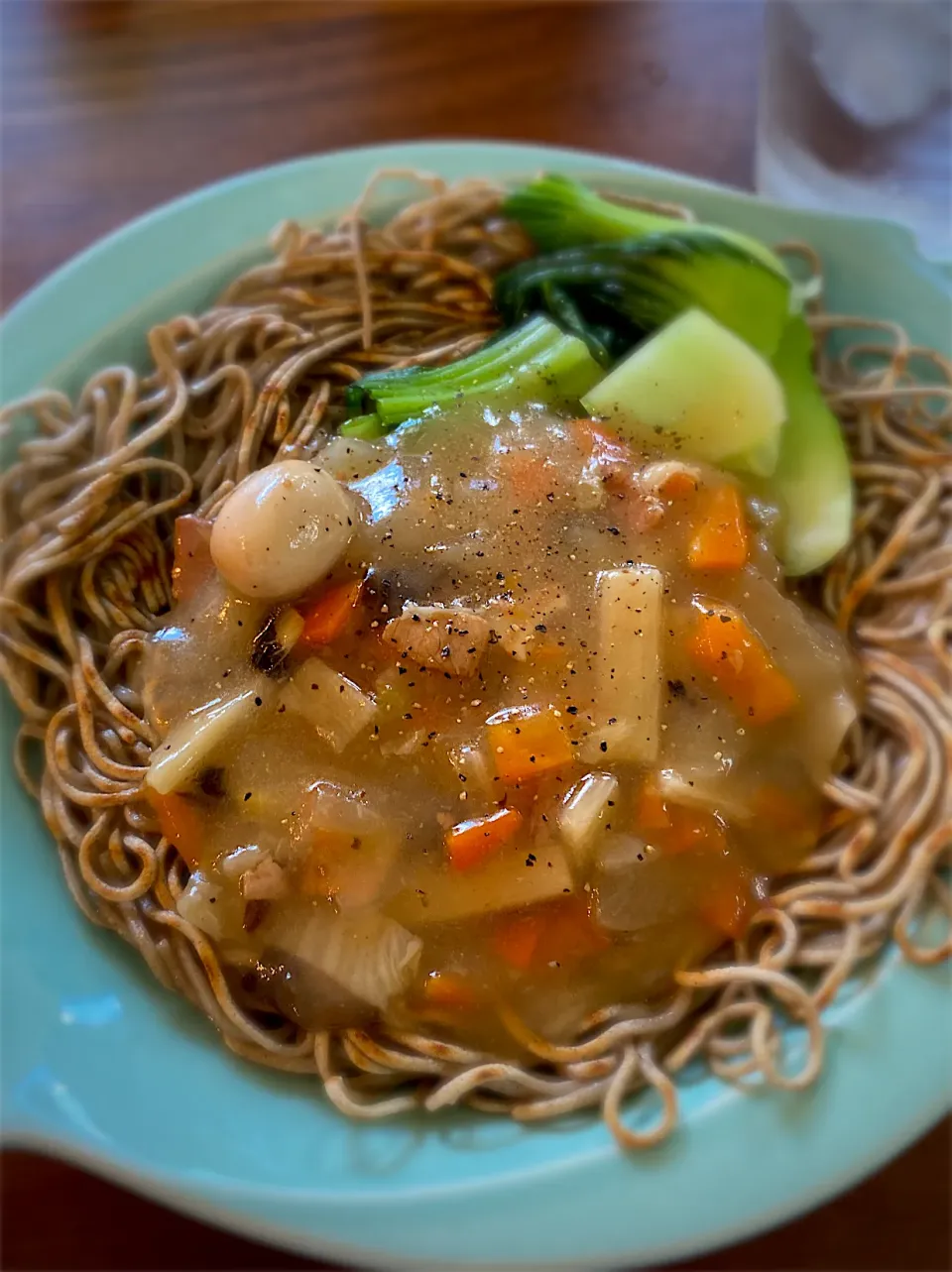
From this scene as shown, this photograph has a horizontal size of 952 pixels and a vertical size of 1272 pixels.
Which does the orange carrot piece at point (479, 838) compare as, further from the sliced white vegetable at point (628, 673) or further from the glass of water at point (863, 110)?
the glass of water at point (863, 110)

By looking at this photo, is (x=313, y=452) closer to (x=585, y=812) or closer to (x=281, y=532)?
(x=281, y=532)

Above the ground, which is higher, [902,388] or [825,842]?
[902,388]

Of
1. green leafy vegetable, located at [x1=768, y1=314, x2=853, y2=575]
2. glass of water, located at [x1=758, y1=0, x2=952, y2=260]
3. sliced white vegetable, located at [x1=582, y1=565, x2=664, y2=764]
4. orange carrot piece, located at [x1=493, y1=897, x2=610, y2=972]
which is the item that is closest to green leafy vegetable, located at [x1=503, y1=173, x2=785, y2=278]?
green leafy vegetable, located at [x1=768, y1=314, x2=853, y2=575]

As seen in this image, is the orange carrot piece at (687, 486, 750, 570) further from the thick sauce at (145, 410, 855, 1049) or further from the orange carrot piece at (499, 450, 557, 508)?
the orange carrot piece at (499, 450, 557, 508)

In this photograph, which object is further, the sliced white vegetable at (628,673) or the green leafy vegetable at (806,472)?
the green leafy vegetable at (806,472)

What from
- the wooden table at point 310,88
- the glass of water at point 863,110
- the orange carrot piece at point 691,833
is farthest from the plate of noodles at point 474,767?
the wooden table at point 310,88

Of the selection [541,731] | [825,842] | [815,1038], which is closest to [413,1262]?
[815,1038]

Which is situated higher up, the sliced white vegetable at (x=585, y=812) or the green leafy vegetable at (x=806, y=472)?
the green leafy vegetable at (x=806, y=472)

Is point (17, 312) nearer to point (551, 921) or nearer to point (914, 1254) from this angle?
point (551, 921)
